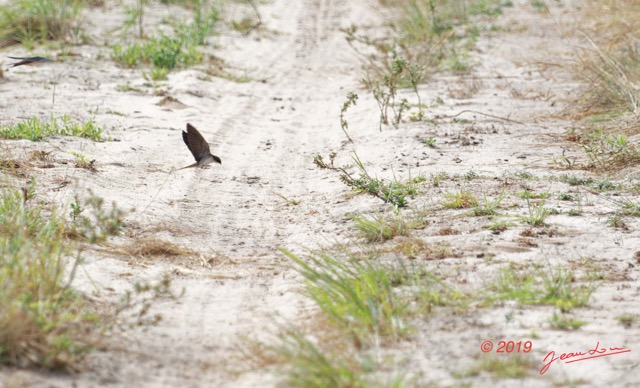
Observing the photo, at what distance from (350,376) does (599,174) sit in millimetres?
2722

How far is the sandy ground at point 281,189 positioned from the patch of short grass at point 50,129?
100 mm

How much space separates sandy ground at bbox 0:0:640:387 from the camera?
2609 millimetres

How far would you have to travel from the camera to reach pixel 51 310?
2588 millimetres

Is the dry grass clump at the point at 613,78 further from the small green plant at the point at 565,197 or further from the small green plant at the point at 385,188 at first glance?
the small green plant at the point at 385,188

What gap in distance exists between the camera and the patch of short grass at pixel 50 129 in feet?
16.0

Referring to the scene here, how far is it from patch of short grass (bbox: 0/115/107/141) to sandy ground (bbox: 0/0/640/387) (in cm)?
10

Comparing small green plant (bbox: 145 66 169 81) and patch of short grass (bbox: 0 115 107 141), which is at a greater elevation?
patch of short grass (bbox: 0 115 107 141)

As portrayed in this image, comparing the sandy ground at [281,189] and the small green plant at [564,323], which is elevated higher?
the small green plant at [564,323]

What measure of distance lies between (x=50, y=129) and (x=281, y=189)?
1.52 meters


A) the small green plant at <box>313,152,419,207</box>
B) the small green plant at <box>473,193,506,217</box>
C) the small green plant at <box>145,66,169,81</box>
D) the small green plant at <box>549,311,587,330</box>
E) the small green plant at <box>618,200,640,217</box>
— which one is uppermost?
the small green plant at <box>549,311,587,330</box>

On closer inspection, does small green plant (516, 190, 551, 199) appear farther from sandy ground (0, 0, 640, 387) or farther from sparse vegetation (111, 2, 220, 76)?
sparse vegetation (111, 2, 220, 76)

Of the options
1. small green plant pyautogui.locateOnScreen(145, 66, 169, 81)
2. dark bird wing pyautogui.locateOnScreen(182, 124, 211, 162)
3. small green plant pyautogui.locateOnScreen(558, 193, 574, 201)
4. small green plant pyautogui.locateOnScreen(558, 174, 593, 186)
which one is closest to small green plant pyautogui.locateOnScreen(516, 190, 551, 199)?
small green plant pyautogui.locateOnScreen(558, 193, 574, 201)

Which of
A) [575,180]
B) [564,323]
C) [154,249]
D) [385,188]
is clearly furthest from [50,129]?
[564,323]

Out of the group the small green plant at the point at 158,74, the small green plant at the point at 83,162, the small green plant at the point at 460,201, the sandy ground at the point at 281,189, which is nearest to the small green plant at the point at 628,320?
the sandy ground at the point at 281,189
